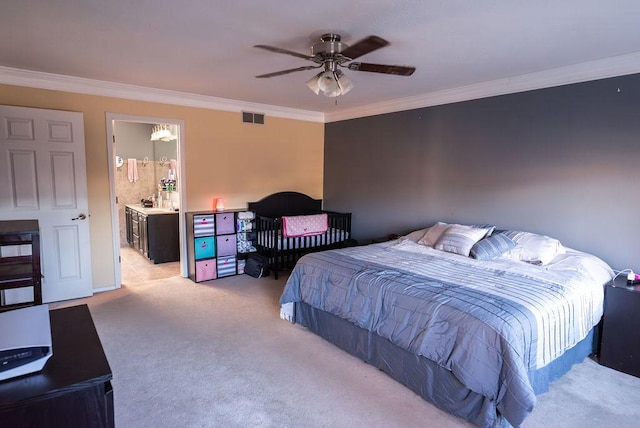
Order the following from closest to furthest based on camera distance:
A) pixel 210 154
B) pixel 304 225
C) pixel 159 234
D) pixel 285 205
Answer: pixel 304 225, pixel 210 154, pixel 159 234, pixel 285 205

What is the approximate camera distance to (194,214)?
470 centimetres

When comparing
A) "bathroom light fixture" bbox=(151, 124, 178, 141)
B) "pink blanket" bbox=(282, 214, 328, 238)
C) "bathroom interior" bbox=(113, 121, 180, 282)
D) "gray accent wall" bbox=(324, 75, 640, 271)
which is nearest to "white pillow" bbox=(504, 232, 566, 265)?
"gray accent wall" bbox=(324, 75, 640, 271)

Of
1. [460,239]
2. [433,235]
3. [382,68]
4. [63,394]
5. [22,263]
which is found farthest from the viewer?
[433,235]

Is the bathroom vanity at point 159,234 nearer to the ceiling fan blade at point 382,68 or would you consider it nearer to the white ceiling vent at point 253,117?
the white ceiling vent at point 253,117

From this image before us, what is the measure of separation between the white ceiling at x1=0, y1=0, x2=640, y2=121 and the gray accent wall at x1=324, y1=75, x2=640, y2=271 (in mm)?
258

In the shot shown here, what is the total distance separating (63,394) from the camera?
39.0 inches

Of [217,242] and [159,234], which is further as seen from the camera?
[159,234]

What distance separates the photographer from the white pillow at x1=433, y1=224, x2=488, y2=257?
3527 millimetres

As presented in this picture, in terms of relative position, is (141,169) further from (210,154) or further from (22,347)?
(22,347)

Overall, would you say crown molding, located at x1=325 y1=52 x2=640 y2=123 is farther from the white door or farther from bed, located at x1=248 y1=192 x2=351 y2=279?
the white door

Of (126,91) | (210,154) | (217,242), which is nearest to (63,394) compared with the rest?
(217,242)

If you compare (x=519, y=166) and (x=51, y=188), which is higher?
(x=519, y=166)

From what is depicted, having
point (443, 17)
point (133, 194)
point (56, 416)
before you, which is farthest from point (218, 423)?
point (133, 194)

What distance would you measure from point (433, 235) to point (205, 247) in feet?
9.53
